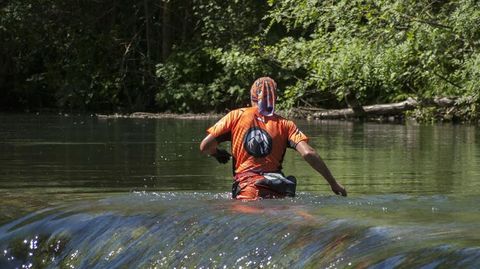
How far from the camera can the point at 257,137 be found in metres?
10.0

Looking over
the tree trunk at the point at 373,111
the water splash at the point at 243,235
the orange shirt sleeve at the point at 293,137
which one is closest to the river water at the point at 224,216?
the water splash at the point at 243,235

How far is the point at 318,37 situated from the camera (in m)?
Answer: 28.0

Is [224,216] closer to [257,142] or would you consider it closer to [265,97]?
[257,142]

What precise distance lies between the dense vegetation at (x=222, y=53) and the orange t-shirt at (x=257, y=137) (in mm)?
13932

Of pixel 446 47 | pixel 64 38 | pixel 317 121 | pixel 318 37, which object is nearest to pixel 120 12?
pixel 64 38

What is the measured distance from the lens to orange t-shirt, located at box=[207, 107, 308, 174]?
1003 cm

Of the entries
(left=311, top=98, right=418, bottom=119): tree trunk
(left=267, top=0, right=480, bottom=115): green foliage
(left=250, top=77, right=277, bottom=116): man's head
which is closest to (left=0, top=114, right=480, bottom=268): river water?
(left=250, top=77, right=277, bottom=116): man's head

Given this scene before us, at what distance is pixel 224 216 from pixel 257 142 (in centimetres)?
123

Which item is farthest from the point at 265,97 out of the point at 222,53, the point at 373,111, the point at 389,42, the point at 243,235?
the point at 222,53

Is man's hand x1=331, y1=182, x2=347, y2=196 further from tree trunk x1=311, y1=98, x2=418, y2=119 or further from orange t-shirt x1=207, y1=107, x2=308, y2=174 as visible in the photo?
tree trunk x1=311, y1=98, x2=418, y2=119

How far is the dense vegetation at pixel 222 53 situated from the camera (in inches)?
973

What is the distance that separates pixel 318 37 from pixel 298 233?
20.2m

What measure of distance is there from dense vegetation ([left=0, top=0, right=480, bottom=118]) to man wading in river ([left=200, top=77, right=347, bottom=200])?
13.9 meters

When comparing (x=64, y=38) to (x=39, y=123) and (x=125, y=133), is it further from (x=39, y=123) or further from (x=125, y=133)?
(x=125, y=133)
